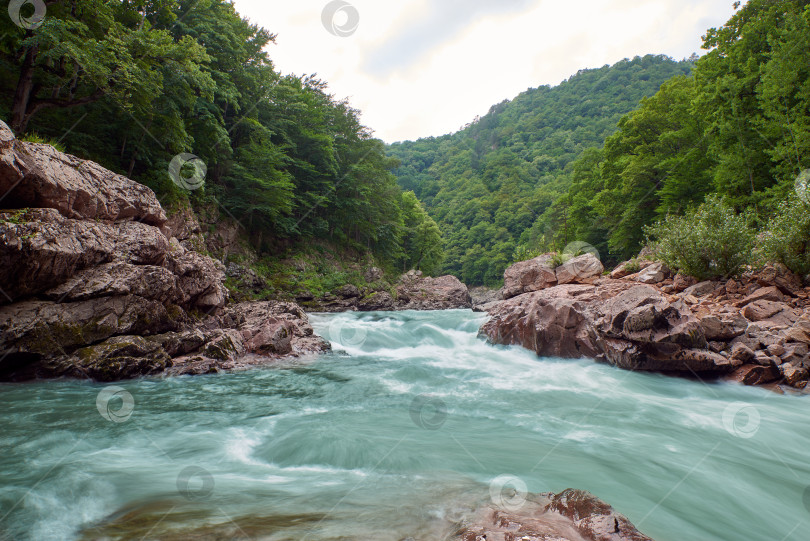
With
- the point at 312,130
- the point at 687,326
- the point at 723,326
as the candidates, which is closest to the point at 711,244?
the point at 723,326

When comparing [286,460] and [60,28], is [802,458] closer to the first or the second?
[286,460]

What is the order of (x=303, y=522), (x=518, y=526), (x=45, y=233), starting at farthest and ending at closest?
(x=45, y=233)
(x=303, y=522)
(x=518, y=526)

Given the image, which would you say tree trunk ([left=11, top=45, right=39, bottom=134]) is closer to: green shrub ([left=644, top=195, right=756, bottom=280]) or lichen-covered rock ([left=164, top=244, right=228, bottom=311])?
lichen-covered rock ([left=164, top=244, right=228, bottom=311])

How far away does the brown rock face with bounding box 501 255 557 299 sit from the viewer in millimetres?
18875

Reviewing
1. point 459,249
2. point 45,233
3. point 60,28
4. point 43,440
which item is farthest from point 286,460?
point 459,249

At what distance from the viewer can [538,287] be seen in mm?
18984

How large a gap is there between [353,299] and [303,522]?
2658cm
